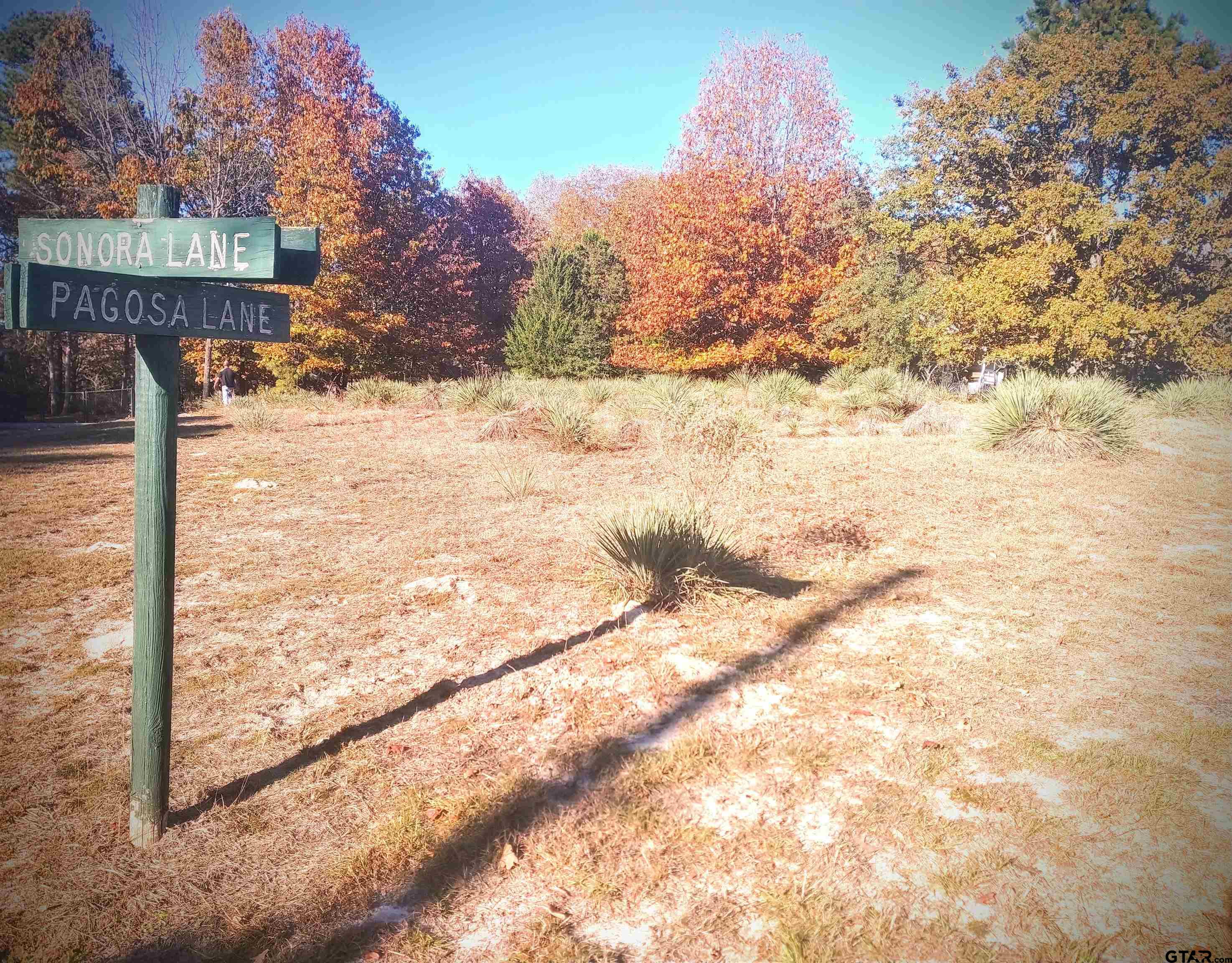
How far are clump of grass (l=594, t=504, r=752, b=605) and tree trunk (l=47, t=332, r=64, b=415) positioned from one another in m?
25.8

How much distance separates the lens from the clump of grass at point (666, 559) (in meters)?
4.44

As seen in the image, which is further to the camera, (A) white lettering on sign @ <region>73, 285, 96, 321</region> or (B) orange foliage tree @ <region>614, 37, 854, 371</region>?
(B) orange foliage tree @ <region>614, 37, 854, 371</region>

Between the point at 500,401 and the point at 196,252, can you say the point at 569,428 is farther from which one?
the point at 196,252

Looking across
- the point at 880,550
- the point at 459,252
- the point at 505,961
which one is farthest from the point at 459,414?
the point at 459,252

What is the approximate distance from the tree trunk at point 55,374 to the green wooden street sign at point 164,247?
26190 millimetres

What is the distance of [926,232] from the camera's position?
18.8m

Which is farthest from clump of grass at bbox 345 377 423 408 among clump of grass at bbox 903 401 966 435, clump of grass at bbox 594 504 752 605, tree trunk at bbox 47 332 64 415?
clump of grass at bbox 594 504 752 605

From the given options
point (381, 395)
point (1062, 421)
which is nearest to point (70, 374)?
point (381, 395)

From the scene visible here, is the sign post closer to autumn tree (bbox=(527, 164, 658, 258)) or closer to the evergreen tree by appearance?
the evergreen tree

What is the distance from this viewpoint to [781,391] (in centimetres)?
1472

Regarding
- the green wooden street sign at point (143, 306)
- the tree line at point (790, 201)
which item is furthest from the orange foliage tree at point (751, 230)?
the green wooden street sign at point (143, 306)

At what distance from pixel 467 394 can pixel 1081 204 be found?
1583cm

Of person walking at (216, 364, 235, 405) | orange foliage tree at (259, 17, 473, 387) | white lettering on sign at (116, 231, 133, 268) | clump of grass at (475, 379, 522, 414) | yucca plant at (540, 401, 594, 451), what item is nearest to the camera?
white lettering on sign at (116, 231, 133, 268)

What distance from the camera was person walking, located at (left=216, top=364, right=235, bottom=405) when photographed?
1806 centimetres
